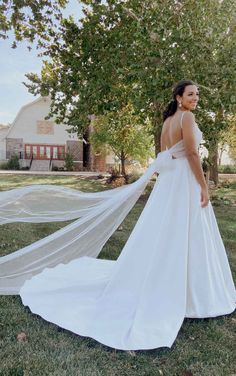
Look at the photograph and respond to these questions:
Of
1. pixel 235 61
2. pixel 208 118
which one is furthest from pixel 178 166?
pixel 208 118

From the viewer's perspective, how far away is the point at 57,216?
3.99m

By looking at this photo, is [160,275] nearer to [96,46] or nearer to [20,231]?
[20,231]

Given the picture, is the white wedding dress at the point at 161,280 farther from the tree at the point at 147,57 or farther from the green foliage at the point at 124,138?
the green foliage at the point at 124,138

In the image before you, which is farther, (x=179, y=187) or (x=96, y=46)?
(x=96, y=46)

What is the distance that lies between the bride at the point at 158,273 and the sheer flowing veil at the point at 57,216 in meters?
0.02

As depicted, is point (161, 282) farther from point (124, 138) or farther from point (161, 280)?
point (124, 138)

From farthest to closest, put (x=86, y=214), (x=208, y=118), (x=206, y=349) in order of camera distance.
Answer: (x=208, y=118), (x=86, y=214), (x=206, y=349)

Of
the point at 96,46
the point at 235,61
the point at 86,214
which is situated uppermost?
the point at 96,46

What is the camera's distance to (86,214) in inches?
154

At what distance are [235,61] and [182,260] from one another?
5.71 metres

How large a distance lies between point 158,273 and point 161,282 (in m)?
0.08

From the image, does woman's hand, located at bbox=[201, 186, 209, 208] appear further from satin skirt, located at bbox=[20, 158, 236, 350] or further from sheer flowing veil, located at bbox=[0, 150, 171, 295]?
sheer flowing veil, located at bbox=[0, 150, 171, 295]

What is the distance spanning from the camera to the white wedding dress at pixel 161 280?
9.96 ft

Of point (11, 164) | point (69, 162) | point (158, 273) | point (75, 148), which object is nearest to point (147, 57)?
point (158, 273)
